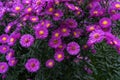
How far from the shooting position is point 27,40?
2.53m

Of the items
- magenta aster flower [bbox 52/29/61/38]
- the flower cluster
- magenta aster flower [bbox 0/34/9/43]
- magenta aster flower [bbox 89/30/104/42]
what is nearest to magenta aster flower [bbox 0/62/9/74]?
the flower cluster

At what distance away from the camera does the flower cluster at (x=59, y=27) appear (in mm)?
2477

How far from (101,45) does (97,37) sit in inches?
21.6

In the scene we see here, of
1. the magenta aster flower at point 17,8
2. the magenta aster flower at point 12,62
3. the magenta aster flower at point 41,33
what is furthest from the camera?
the magenta aster flower at point 17,8

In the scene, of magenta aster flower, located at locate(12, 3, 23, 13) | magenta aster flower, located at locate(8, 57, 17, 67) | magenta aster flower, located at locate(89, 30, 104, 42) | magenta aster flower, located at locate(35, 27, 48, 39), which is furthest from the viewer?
magenta aster flower, located at locate(12, 3, 23, 13)

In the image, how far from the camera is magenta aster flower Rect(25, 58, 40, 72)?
99.6 inches

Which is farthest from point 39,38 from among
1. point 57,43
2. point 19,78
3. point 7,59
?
point 19,78

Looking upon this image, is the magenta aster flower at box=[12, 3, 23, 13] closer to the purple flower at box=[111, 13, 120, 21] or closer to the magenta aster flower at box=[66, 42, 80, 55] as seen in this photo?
the magenta aster flower at box=[66, 42, 80, 55]

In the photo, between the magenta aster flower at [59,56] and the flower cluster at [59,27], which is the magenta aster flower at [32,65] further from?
the magenta aster flower at [59,56]

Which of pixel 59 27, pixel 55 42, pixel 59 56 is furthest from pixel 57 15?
pixel 59 56

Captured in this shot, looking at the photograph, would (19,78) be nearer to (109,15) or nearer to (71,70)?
(71,70)

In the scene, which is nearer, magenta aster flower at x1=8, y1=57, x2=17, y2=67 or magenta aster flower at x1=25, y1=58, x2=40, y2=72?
magenta aster flower at x1=25, y1=58, x2=40, y2=72

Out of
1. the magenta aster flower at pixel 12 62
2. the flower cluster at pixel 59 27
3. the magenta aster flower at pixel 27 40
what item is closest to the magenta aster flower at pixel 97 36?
the flower cluster at pixel 59 27

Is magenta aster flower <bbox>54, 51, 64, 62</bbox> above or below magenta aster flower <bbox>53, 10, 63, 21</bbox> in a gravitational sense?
below
